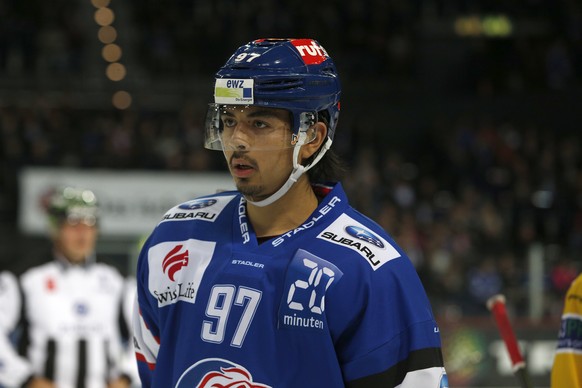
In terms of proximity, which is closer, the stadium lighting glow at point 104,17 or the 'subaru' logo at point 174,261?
the 'subaru' logo at point 174,261

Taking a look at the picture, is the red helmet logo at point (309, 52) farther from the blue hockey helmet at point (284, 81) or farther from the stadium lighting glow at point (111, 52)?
the stadium lighting glow at point (111, 52)

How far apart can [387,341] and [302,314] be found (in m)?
0.20

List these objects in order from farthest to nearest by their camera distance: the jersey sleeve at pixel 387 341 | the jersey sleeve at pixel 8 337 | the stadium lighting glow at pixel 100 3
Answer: the stadium lighting glow at pixel 100 3 → the jersey sleeve at pixel 8 337 → the jersey sleeve at pixel 387 341

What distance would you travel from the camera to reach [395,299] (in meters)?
2.41

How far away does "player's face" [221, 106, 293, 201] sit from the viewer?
248cm

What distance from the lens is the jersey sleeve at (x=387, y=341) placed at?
93.7 inches

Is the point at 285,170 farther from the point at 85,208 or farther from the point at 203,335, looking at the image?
the point at 85,208

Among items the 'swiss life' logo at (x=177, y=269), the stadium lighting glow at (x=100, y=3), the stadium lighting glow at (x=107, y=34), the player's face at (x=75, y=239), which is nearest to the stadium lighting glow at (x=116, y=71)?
the stadium lighting glow at (x=107, y=34)

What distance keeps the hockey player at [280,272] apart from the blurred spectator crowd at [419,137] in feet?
23.3

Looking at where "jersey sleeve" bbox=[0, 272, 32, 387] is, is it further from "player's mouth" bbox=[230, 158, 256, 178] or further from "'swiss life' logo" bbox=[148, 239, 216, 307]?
"player's mouth" bbox=[230, 158, 256, 178]

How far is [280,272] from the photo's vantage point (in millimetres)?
2430

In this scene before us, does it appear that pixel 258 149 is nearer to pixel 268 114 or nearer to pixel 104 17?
pixel 268 114

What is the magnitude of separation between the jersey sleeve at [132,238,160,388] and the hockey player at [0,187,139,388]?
240 centimetres

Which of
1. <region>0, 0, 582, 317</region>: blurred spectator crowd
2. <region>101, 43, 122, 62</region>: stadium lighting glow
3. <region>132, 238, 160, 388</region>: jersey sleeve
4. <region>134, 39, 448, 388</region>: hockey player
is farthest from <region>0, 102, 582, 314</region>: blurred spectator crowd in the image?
<region>134, 39, 448, 388</region>: hockey player
